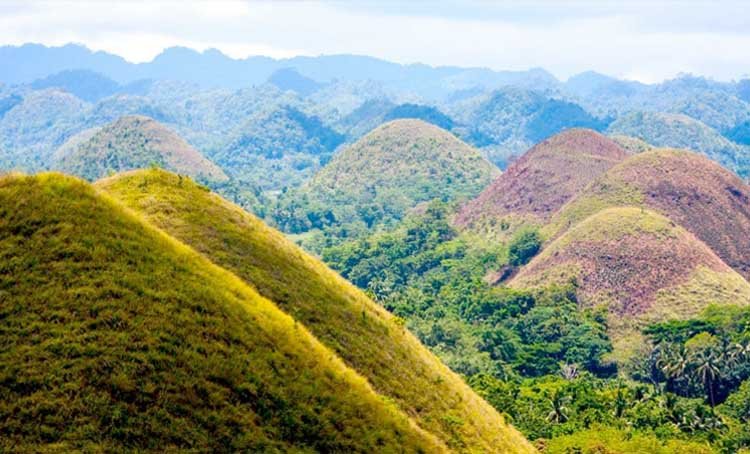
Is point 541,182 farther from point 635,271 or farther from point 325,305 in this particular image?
point 325,305

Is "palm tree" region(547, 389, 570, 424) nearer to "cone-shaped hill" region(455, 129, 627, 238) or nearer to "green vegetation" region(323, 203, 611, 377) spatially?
"green vegetation" region(323, 203, 611, 377)

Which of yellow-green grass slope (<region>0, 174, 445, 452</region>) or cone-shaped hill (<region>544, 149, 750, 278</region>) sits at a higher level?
yellow-green grass slope (<region>0, 174, 445, 452</region>)

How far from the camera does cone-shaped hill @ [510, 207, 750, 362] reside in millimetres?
Answer: 82450

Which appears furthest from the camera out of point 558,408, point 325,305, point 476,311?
point 476,311

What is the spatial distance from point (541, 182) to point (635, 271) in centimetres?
4978

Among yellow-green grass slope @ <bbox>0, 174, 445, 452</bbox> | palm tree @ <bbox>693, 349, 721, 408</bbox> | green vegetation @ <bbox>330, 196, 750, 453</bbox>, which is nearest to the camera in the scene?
yellow-green grass slope @ <bbox>0, 174, 445, 452</bbox>

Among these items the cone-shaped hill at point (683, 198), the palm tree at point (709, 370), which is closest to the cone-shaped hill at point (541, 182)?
the cone-shaped hill at point (683, 198)

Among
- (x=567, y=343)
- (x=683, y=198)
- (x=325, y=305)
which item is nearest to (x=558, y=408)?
(x=325, y=305)

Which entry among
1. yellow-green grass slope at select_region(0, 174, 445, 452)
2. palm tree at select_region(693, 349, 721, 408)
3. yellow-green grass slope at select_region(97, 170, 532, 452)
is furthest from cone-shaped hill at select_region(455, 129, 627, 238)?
yellow-green grass slope at select_region(0, 174, 445, 452)

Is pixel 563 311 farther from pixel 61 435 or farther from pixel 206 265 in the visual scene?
pixel 61 435

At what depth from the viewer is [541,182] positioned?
448ft

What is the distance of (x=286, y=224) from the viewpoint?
576 feet

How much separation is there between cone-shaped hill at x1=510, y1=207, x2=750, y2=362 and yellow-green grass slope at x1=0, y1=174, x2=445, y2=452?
65035 millimetres

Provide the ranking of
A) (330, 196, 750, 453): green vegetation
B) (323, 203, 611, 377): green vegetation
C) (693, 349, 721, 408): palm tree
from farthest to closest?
(323, 203, 611, 377): green vegetation
(693, 349, 721, 408): palm tree
(330, 196, 750, 453): green vegetation
